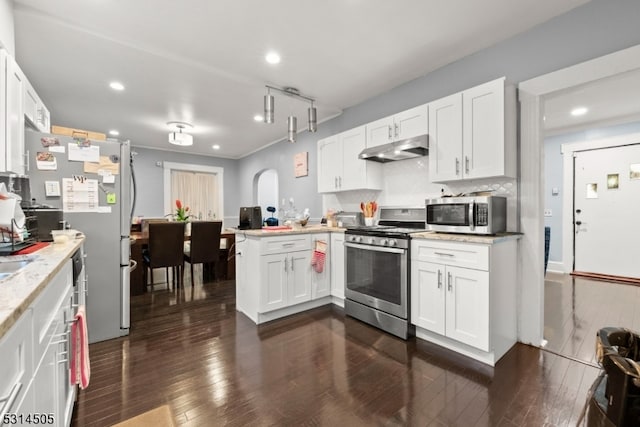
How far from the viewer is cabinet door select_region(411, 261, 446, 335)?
2.22 metres

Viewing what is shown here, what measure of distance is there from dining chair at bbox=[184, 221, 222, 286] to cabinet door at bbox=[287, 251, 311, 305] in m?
1.82

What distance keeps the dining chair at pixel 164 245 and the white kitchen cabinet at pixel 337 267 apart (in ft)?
7.20

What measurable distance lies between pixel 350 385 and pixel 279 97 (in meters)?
3.34

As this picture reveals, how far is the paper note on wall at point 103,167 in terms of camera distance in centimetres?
231

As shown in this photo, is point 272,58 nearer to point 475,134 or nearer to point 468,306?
point 475,134

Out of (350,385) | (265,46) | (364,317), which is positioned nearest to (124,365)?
(350,385)

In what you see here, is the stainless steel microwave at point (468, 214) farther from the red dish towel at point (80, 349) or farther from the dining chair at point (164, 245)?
the dining chair at point (164, 245)

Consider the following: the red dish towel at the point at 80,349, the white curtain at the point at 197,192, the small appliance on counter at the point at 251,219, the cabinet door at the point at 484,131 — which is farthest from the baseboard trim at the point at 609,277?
the white curtain at the point at 197,192

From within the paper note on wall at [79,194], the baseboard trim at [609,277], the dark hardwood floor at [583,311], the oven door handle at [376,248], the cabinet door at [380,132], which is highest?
the cabinet door at [380,132]

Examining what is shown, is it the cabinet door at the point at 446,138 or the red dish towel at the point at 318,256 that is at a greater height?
the cabinet door at the point at 446,138

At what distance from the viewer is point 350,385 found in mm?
1799

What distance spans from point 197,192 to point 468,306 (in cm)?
699

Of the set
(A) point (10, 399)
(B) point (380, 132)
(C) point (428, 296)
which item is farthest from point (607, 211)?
(A) point (10, 399)

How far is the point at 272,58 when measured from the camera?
2766 mm
